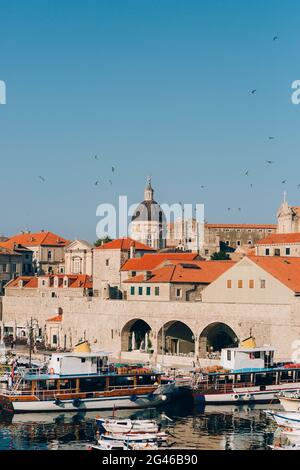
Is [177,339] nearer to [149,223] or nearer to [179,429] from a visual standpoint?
[179,429]

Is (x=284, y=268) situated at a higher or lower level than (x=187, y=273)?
lower

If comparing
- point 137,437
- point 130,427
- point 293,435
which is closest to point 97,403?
point 130,427

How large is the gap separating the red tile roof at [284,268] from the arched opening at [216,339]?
5.78m

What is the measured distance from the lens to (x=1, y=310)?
101312mm

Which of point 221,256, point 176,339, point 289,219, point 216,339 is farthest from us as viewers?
point 289,219

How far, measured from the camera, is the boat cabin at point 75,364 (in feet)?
190

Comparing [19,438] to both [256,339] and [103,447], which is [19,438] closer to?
[103,447]

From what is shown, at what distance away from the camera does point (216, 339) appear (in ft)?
245

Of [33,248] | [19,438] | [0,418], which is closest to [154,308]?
[0,418]

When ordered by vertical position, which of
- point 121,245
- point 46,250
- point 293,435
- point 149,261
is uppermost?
point 46,250

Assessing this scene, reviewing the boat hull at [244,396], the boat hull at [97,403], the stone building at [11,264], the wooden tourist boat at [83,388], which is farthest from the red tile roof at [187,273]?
the stone building at [11,264]

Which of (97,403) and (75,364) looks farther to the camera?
(75,364)

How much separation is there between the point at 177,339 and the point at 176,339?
0.34ft

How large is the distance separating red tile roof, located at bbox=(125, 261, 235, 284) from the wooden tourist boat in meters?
19.7
